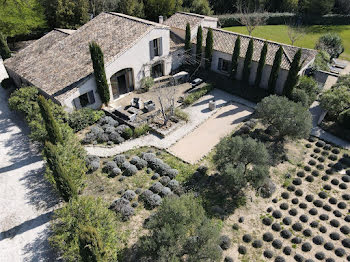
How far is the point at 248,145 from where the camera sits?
22297 millimetres

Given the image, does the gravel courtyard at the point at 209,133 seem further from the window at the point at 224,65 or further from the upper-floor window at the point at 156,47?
the upper-floor window at the point at 156,47

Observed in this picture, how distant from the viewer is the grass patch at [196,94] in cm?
3334

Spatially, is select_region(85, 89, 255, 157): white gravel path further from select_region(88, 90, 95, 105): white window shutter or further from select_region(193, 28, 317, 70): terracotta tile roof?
select_region(88, 90, 95, 105): white window shutter

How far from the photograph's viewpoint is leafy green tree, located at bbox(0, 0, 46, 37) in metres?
42.2

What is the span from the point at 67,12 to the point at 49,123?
31115mm

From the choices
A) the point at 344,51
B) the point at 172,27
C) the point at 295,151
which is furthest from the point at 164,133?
the point at 344,51

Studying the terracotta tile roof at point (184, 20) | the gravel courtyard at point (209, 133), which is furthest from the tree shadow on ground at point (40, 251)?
the terracotta tile roof at point (184, 20)

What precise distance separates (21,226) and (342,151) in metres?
29.2

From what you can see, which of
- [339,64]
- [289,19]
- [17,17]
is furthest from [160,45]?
[289,19]

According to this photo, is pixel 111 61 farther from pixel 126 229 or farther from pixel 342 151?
pixel 342 151

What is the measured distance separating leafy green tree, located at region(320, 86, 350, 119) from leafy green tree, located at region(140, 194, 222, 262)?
2168 cm

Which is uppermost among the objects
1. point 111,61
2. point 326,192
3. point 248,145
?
point 111,61

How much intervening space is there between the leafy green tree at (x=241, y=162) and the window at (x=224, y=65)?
17.8 meters

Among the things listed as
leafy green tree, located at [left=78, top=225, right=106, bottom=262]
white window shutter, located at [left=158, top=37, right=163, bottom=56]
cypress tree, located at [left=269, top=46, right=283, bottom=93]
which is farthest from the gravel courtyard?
leafy green tree, located at [left=78, top=225, right=106, bottom=262]
